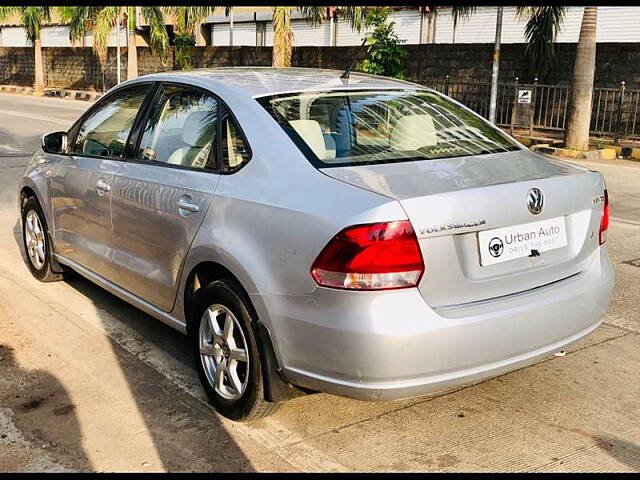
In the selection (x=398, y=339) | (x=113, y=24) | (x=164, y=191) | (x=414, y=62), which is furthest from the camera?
(x=113, y=24)

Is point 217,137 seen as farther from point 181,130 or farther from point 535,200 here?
point 535,200

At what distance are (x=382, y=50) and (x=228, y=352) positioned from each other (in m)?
16.8

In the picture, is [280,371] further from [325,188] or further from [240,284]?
[325,188]

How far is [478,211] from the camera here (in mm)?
3078

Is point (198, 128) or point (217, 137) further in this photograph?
point (198, 128)

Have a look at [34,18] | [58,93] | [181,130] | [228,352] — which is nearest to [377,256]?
[228,352]

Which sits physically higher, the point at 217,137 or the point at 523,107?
the point at 523,107

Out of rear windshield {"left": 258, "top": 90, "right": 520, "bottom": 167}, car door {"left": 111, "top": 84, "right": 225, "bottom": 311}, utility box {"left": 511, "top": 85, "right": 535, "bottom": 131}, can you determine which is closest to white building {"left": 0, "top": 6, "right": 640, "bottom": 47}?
utility box {"left": 511, "top": 85, "right": 535, "bottom": 131}

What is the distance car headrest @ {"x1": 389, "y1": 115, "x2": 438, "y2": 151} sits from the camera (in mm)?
3730

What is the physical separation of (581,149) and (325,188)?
503 inches

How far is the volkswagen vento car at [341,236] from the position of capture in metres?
2.96

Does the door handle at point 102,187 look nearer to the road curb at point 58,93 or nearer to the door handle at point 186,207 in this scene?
the door handle at point 186,207

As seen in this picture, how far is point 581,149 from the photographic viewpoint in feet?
48.3
